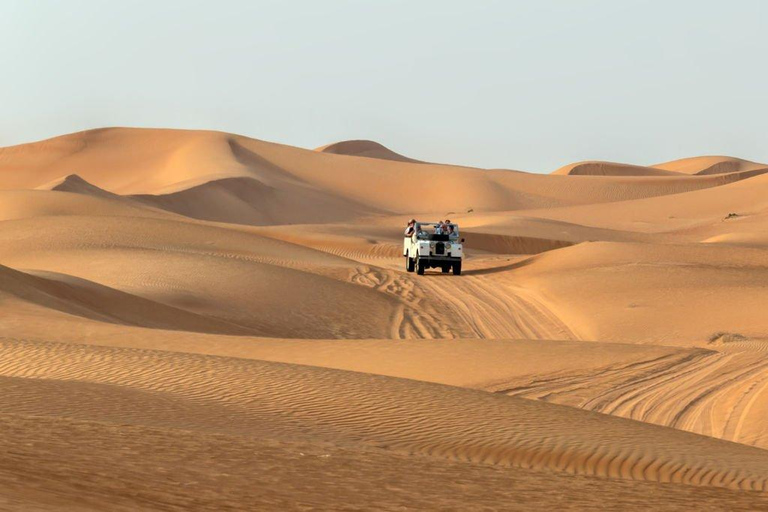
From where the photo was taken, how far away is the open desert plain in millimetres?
7809

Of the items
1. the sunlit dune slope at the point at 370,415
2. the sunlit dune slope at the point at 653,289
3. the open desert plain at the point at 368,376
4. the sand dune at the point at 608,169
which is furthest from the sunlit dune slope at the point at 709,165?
the sunlit dune slope at the point at 370,415

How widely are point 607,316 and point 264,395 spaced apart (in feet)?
48.1

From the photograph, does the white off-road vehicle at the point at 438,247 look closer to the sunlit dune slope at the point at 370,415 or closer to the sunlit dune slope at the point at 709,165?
the sunlit dune slope at the point at 370,415

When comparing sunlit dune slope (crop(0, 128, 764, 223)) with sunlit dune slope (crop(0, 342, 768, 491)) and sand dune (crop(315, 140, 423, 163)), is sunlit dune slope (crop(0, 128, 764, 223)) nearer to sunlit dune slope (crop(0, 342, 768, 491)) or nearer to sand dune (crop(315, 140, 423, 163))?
sand dune (crop(315, 140, 423, 163))

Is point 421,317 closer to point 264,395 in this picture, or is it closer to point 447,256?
point 447,256

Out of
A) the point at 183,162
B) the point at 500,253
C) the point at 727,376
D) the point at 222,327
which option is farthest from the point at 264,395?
the point at 183,162

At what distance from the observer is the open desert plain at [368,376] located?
307 inches

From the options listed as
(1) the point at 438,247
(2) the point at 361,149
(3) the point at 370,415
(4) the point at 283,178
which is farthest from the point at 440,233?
(2) the point at 361,149

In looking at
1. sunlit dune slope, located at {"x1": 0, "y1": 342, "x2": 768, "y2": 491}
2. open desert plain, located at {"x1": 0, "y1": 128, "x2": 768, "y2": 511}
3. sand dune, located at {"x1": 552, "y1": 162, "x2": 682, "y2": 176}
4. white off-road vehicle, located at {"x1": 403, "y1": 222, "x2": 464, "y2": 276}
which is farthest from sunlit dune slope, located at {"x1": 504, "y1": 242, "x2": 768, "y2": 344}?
sand dune, located at {"x1": 552, "y1": 162, "x2": 682, "y2": 176}

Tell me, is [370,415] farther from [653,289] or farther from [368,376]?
[653,289]

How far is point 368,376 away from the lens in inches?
512

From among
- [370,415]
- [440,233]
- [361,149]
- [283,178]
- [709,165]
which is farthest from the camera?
[709,165]

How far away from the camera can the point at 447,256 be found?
33.1 m

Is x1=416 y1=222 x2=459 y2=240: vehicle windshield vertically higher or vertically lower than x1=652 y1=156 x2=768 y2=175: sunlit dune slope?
lower
